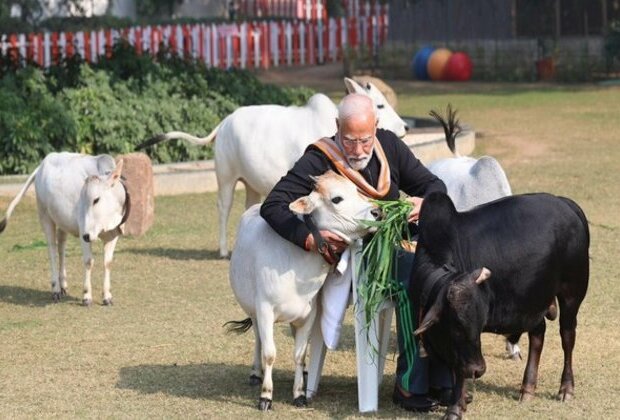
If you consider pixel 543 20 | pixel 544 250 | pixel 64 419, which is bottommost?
pixel 64 419

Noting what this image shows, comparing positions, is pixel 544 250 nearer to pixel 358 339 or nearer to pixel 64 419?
pixel 358 339

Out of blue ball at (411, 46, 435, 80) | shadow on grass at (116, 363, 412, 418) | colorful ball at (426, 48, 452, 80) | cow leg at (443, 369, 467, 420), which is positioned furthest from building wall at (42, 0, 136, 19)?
cow leg at (443, 369, 467, 420)

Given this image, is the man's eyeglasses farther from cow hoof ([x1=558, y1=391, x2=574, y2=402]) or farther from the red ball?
the red ball

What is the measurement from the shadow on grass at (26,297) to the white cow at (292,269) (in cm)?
358

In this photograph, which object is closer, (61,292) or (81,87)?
(61,292)

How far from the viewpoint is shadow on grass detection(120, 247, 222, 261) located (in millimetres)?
12922

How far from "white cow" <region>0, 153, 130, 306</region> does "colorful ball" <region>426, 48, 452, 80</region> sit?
2290 cm

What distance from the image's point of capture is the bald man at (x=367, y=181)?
7531 mm

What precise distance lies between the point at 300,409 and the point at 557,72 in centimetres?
2555

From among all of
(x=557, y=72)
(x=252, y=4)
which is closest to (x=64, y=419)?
(x=557, y=72)

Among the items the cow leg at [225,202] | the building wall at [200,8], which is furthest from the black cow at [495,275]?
the building wall at [200,8]

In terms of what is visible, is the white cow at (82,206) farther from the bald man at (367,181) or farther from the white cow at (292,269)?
the bald man at (367,181)

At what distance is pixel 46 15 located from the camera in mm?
48625

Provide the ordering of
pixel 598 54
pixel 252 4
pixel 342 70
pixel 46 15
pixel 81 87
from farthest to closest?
1. pixel 252 4
2. pixel 46 15
3. pixel 342 70
4. pixel 598 54
5. pixel 81 87
